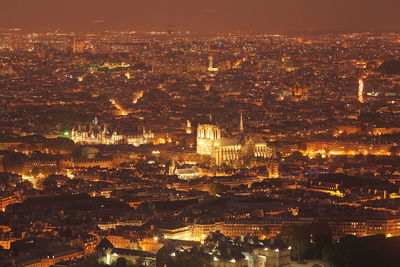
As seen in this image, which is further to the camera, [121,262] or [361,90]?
[361,90]

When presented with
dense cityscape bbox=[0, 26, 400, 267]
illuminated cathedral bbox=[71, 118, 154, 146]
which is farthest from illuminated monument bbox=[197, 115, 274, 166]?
illuminated cathedral bbox=[71, 118, 154, 146]

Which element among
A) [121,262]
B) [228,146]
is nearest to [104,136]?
[228,146]

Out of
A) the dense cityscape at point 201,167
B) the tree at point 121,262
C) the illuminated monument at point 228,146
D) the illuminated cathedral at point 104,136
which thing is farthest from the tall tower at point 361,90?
the tree at point 121,262

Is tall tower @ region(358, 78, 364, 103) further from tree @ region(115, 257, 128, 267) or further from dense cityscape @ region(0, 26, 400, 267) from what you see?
tree @ region(115, 257, 128, 267)

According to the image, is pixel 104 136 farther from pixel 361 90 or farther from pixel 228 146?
pixel 361 90

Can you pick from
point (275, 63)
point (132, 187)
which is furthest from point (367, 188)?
point (275, 63)

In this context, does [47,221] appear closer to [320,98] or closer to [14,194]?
[14,194]

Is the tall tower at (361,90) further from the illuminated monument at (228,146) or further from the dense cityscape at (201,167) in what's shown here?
the illuminated monument at (228,146)
